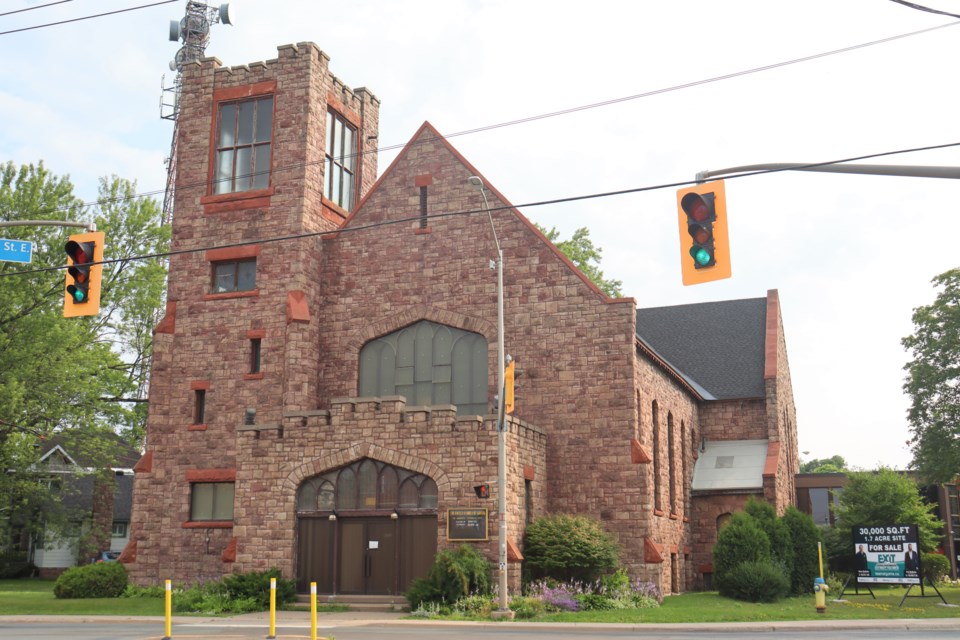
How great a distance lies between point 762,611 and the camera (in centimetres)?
2584

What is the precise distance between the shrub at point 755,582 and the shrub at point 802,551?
3.22 meters

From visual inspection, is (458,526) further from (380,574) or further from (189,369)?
(189,369)

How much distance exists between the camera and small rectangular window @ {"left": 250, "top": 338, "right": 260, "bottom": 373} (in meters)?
32.6

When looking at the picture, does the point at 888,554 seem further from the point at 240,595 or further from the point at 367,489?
the point at 240,595

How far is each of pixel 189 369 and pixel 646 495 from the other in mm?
15455

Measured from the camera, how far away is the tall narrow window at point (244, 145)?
34375 mm

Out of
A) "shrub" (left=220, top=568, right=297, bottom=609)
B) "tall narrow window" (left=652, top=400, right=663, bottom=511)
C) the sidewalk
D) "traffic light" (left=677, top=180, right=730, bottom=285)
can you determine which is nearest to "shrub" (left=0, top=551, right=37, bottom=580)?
the sidewalk

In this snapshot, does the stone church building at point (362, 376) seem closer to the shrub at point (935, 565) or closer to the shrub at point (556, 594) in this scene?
the shrub at point (556, 594)

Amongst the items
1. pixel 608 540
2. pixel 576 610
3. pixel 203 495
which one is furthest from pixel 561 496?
pixel 203 495

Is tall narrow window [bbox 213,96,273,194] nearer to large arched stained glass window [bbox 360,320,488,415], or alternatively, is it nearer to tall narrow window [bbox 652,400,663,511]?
large arched stained glass window [bbox 360,320,488,415]

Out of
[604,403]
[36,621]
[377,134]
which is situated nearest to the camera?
[36,621]

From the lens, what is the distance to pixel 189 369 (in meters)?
33.0

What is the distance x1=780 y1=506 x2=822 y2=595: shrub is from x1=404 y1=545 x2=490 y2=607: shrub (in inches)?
487

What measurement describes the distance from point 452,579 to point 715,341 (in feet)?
82.0
